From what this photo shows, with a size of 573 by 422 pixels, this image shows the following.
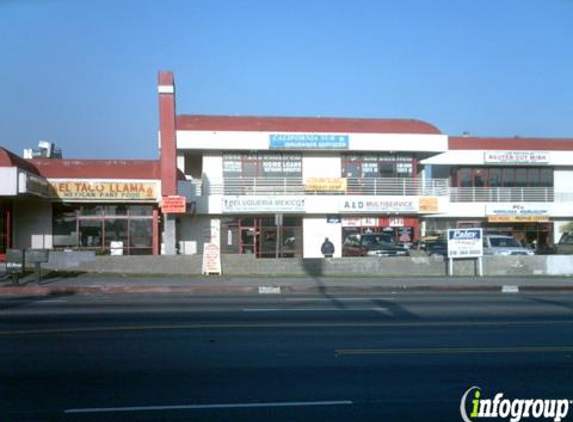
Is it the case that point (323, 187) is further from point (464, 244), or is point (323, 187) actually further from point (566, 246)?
point (566, 246)

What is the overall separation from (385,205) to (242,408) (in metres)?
32.6

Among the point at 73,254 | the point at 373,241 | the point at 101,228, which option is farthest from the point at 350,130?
the point at 73,254

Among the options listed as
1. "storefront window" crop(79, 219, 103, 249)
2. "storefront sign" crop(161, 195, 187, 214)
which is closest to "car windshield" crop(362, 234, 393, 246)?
"storefront sign" crop(161, 195, 187, 214)

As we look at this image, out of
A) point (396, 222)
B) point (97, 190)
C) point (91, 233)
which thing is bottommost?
point (91, 233)

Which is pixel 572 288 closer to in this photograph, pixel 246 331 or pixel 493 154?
pixel 246 331

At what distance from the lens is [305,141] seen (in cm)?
3928

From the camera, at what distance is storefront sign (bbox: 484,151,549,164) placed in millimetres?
47531

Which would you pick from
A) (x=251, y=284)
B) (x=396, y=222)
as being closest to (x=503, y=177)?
(x=396, y=222)

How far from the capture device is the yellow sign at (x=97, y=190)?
112ft

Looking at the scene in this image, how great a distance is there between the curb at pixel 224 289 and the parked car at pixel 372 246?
962 cm

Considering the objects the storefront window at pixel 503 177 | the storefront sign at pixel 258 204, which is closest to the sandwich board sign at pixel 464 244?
the storefront sign at pixel 258 204

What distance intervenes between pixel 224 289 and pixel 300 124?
801 inches

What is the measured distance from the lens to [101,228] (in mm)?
36031

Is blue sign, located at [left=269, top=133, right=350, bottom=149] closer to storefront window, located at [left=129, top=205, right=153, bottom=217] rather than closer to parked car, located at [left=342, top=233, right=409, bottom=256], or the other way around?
parked car, located at [left=342, top=233, right=409, bottom=256]
